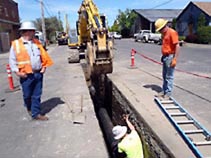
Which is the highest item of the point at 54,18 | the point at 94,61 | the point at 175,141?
the point at 54,18

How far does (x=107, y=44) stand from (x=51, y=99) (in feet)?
11.0

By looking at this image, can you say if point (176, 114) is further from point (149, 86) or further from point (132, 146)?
point (149, 86)

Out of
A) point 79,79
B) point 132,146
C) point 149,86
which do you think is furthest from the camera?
point 79,79

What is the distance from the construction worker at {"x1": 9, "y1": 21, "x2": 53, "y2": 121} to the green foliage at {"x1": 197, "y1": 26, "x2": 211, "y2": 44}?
2771 cm

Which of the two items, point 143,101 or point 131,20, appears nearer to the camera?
point 143,101

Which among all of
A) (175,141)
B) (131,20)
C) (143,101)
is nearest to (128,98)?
(143,101)

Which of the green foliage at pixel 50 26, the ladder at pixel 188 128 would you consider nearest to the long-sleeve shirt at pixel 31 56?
the ladder at pixel 188 128

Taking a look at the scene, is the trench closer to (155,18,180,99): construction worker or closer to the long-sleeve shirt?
(155,18,180,99): construction worker

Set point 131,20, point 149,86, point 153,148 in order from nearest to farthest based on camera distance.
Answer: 1. point 153,148
2. point 149,86
3. point 131,20

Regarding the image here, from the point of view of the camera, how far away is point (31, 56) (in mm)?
5078

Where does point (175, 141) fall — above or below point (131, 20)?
below

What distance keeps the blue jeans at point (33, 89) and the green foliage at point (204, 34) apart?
27.9m

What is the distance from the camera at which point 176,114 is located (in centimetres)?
540

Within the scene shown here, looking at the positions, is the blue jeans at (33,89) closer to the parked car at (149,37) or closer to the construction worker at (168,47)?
the construction worker at (168,47)
